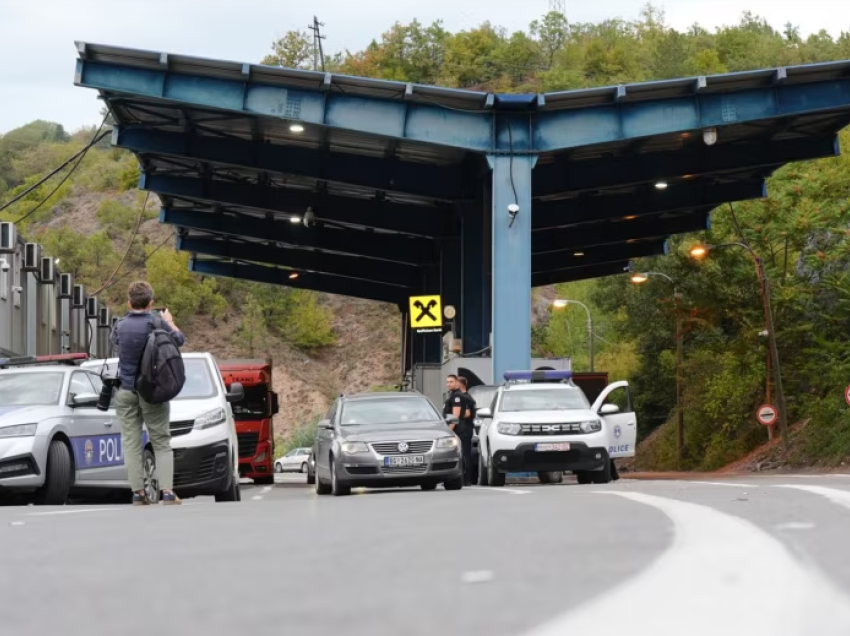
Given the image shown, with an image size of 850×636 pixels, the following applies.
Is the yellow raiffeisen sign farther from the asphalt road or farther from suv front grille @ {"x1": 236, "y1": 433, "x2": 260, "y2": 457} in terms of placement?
the asphalt road

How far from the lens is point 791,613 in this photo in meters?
2.80

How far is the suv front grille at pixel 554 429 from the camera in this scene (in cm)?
2219

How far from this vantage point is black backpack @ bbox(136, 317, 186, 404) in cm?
1279

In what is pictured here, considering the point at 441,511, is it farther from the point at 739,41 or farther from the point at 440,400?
the point at 739,41

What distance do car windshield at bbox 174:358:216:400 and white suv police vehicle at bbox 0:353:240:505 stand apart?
0.01 m

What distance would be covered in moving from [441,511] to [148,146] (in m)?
Result: 28.6

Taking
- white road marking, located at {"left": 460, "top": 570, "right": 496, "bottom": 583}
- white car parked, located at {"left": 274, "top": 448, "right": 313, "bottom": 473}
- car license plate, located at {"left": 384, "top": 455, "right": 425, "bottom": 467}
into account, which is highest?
white road marking, located at {"left": 460, "top": 570, "right": 496, "bottom": 583}

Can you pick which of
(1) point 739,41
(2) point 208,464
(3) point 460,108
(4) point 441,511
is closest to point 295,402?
(1) point 739,41

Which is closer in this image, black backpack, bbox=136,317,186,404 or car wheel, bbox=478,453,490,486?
black backpack, bbox=136,317,186,404

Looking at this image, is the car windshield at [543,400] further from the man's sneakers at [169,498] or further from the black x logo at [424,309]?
the black x logo at [424,309]

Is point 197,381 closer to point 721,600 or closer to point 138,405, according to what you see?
point 138,405

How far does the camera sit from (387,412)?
67.3ft

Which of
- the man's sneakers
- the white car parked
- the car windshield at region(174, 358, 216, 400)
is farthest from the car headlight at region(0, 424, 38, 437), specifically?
the white car parked

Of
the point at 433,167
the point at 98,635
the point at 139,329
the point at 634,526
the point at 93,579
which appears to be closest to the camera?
the point at 98,635
